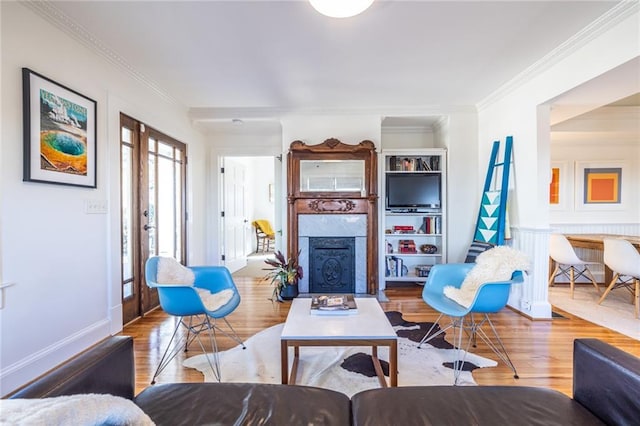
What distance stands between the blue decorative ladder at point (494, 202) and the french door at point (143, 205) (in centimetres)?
394

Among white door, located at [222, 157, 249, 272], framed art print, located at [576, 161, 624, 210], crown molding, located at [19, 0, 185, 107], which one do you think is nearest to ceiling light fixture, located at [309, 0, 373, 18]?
crown molding, located at [19, 0, 185, 107]

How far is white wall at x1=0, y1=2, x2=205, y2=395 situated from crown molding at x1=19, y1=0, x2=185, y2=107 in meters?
0.04

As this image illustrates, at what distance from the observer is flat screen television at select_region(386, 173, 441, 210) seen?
4.21 meters

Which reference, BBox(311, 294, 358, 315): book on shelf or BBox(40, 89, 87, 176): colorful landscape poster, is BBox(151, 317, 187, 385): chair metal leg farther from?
BBox(40, 89, 87, 176): colorful landscape poster

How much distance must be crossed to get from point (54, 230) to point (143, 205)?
111 cm

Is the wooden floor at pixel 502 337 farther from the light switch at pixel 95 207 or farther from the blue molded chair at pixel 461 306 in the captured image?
the light switch at pixel 95 207

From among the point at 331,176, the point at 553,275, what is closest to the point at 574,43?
the point at 331,176

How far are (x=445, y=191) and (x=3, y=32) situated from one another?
4.45 metres

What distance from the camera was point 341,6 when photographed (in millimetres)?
1746

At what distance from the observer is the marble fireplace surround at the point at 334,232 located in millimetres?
4070

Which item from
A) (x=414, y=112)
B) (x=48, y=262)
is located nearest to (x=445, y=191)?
(x=414, y=112)

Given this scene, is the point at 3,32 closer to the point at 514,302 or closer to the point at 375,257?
the point at 375,257

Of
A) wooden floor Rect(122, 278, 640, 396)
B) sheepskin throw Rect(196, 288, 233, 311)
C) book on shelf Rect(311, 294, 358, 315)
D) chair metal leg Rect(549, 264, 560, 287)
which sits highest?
book on shelf Rect(311, 294, 358, 315)

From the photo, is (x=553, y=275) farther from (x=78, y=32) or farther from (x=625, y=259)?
(x=78, y=32)
